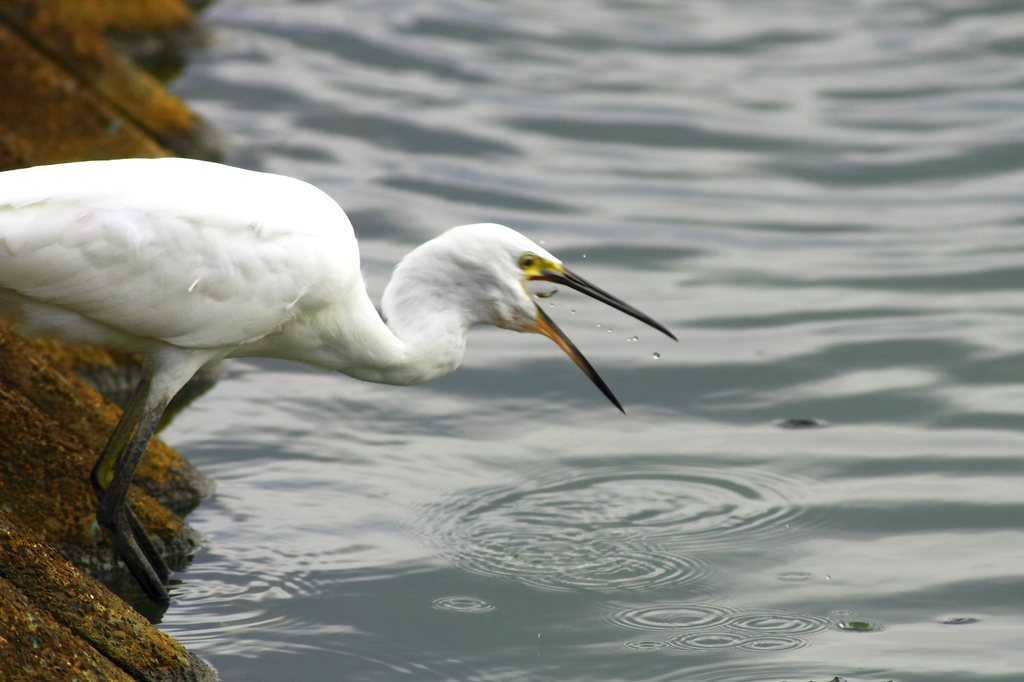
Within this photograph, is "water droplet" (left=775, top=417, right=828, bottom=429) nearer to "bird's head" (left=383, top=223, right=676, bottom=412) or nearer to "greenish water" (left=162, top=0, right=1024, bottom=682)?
"greenish water" (left=162, top=0, right=1024, bottom=682)

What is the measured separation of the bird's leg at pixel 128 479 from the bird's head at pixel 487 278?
Answer: 3.40 feet

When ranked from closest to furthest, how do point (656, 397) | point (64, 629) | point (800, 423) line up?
point (64, 629) → point (800, 423) → point (656, 397)

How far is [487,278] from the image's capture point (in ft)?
16.2

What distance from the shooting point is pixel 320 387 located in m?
7.35

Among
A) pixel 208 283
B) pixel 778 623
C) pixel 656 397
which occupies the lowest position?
pixel 778 623

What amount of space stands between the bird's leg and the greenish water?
0.79ft

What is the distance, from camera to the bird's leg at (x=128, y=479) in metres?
4.52

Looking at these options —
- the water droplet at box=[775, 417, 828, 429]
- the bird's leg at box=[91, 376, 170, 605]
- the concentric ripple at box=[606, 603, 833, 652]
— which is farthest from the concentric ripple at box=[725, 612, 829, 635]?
the bird's leg at box=[91, 376, 170, 605]

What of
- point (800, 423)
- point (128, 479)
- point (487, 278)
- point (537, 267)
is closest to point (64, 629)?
point (128, 479)

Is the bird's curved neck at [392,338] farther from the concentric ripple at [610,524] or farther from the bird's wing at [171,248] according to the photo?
the concentric ripple at [610,524]

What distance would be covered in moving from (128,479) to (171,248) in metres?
0.85

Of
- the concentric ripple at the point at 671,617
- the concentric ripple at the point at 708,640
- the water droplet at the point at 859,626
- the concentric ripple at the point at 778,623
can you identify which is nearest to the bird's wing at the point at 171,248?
the concentric ripple at the point at 671,617

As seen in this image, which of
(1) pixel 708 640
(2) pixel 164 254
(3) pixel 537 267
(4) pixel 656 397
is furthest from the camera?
(4) pixel 656 397

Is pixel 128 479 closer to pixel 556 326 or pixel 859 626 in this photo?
pixel 556 326
